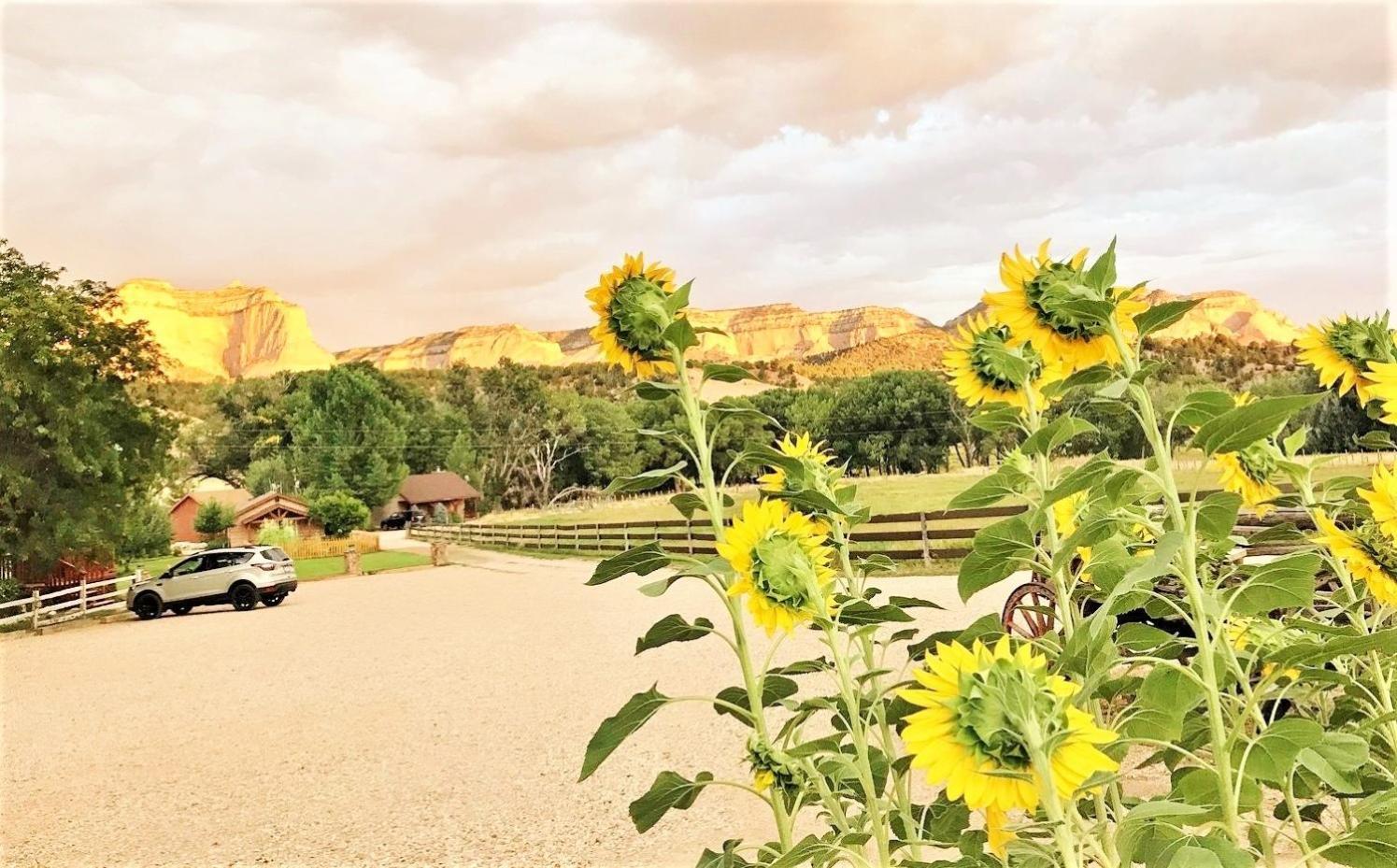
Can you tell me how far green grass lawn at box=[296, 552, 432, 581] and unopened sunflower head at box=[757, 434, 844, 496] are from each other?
1203 cm

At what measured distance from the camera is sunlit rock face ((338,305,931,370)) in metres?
29.3

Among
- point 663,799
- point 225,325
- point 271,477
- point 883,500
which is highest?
point 225,325

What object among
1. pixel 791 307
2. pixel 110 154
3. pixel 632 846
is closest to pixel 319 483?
pixel 110 154

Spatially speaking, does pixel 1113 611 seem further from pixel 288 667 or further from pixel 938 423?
pixel 938 423

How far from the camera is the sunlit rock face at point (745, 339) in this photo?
29.3 meters

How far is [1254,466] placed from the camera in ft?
2.75

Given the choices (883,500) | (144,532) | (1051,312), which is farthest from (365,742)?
(883,500)

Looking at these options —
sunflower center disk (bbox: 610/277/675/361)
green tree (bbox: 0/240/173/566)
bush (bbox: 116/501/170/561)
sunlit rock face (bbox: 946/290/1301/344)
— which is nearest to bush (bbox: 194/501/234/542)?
bush (bbox: 116/501/170/561)

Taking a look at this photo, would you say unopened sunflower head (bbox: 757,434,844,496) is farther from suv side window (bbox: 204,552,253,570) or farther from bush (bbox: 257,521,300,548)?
bush (bbox: 257,521,300,548)

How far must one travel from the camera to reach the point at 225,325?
101 ft

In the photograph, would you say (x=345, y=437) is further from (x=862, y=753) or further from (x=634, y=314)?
(x=862, y=753)

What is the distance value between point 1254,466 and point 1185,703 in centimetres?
40

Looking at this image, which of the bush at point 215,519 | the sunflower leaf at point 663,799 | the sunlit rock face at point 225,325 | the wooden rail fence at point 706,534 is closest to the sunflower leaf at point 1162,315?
the sunflower leaf at point 663,799

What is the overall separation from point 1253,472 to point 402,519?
1955 cm
